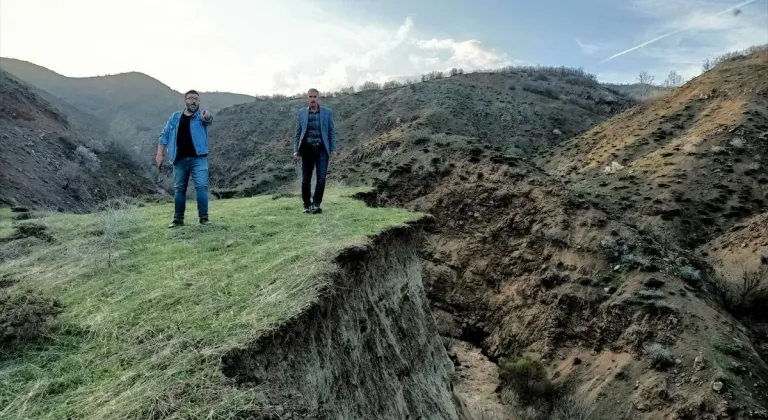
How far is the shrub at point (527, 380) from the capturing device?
44.8 ft

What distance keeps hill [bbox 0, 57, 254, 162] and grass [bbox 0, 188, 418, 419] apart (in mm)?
70491

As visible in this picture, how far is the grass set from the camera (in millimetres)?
3254

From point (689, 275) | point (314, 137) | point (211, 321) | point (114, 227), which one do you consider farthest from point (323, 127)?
point (689, 275)

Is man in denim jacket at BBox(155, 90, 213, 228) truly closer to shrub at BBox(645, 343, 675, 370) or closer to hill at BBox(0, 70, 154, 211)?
shrub at BBox(645, 343, 675, 370)

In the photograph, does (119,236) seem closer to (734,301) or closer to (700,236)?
(734,301)

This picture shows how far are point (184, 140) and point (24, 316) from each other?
147 inches

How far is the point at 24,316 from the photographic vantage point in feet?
13.7

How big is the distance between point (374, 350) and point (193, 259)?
2786mm

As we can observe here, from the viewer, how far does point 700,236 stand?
66.7ft

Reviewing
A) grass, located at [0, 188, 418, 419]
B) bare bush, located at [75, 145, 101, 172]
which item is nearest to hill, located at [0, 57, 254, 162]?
bare bush, located at [75, 145, 101, 172]

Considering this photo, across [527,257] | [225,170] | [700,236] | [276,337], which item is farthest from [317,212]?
[225,170]

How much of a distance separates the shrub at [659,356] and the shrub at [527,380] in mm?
2603

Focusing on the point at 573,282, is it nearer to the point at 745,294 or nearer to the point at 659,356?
the point at 659,356

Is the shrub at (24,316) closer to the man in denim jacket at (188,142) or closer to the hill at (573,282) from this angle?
the man in denim jacket at (188,142)
